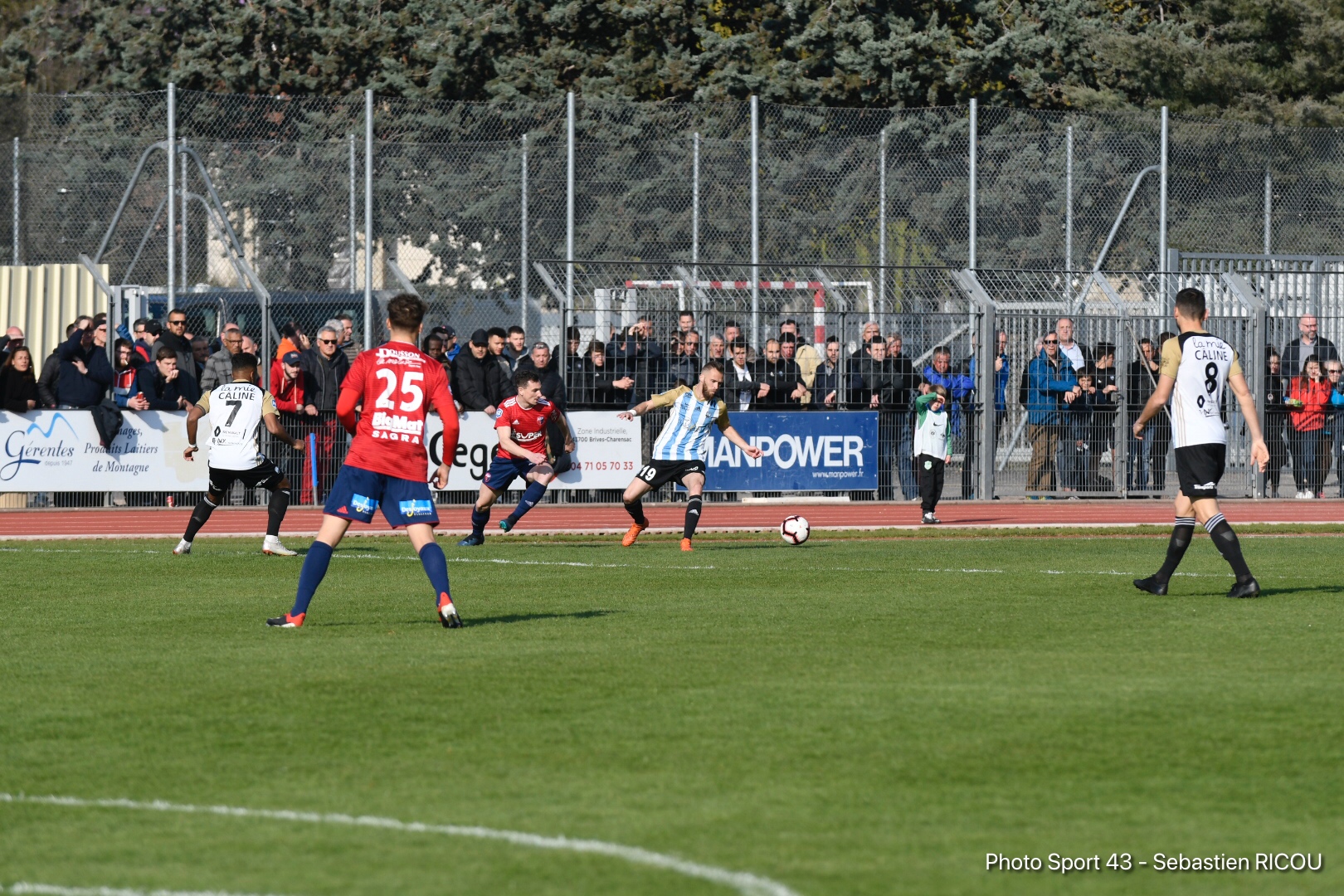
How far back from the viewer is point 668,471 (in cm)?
1789

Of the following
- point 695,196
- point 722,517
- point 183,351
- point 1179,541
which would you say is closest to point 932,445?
point 722,517

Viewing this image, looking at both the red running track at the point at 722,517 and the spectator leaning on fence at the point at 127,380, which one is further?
the spectator leaning on fence at the point at 127,380

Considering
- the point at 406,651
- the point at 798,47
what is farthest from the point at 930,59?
the point at 406,651

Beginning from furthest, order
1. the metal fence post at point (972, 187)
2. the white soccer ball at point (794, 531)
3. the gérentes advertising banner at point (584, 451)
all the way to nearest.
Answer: the metal fence post at point (972, 187) < the gérentes advertising banner at point (584, 451) < the white soccer ball at point (794, 531)

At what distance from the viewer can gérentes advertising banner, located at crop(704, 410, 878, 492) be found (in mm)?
23703

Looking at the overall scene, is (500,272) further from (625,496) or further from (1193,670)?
(1193,670)

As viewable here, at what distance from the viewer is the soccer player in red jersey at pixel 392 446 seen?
10922mm

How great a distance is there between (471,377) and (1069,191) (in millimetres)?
10421

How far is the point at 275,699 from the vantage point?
8.47 meters

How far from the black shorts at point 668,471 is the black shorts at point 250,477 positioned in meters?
3.36

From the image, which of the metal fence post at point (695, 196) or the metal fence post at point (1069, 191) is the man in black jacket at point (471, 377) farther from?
the metal fence post at point (1069, 191)

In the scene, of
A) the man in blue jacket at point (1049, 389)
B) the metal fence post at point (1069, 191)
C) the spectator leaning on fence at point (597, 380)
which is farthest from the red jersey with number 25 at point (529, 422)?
the metal fence post at point (1069, 191)

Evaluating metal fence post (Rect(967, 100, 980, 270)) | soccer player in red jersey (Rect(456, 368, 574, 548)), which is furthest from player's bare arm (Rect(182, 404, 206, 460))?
metal fence post (Rect(967, 100, 980, 270))

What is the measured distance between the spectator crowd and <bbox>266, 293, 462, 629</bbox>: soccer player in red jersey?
10.5 meters
